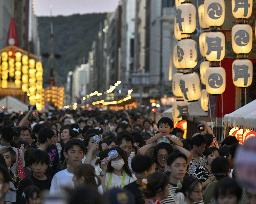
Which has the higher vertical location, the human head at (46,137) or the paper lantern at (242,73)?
the paper lantern at (242,73)

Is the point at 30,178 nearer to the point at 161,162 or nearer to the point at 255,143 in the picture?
the point at 161,162

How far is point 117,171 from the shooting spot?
29.4 feet

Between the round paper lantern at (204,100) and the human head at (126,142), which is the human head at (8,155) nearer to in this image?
the human head at (126,142)

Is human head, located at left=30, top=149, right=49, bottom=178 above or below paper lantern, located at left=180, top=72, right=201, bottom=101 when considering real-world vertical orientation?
below

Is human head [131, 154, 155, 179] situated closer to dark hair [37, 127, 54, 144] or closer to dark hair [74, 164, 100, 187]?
dark hair [74, 164, 100, 187]

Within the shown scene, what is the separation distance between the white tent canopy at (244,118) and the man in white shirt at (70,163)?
6861 mm

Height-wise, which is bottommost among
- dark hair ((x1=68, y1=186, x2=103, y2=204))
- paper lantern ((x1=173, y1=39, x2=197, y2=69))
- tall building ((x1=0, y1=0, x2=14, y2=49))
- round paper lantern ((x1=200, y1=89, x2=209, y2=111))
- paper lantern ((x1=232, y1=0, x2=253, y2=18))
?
dark hair ((x1=68, y1=186, x2=103, y2=204))

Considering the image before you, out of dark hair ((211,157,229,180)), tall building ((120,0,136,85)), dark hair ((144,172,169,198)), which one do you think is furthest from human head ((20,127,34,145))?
tall building ((120,0,136,85))

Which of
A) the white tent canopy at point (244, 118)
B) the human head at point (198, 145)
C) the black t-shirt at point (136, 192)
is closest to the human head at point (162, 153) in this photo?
the human head at point (198, 145)

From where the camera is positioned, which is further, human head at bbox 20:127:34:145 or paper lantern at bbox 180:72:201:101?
paper lantern at bbox 180:72:201:101

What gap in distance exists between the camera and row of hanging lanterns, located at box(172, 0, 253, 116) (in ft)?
86.1

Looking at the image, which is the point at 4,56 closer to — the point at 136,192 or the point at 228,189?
the point at 136,192

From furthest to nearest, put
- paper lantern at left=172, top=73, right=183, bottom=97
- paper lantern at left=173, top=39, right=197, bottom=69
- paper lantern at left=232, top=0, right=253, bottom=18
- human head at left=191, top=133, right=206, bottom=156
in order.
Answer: paper lantern at left=172, top=73, right=183, bottom=97 < paper lantern at left=173, top=39, right=197, bottom=69 < paper lantern at left=232, top=0, right=253, bottom=18 < human head at left=191, top=133, right=206, bottom=156

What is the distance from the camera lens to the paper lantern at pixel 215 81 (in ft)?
88.8
